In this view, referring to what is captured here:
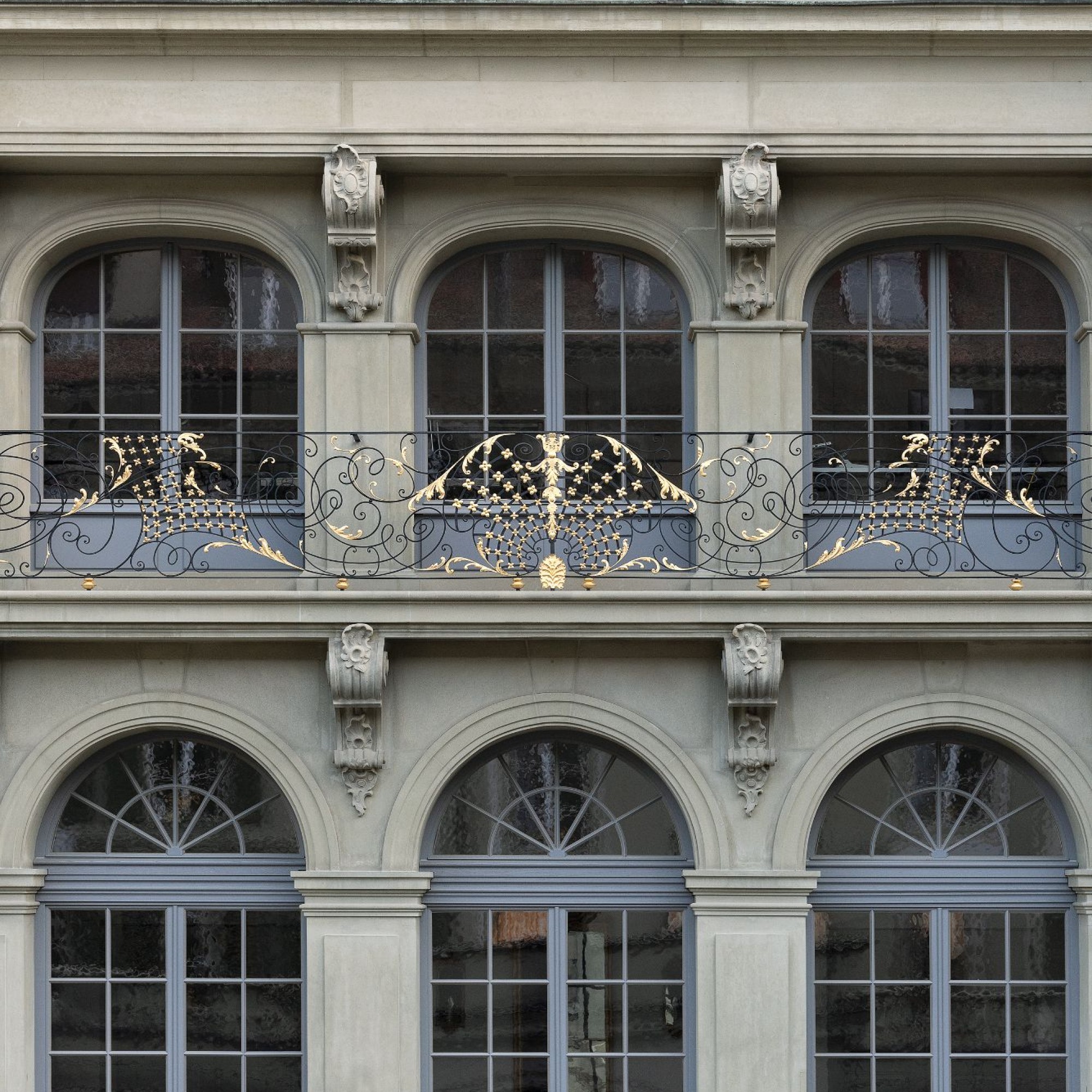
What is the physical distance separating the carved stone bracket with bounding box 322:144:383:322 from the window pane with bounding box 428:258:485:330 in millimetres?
541

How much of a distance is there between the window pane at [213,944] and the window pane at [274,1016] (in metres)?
0.21

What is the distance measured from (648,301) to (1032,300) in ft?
9.04

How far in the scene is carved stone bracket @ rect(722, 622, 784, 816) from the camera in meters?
11.5

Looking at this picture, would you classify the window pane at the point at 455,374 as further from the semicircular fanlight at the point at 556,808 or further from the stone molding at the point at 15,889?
the stone molding at the point at 15,889

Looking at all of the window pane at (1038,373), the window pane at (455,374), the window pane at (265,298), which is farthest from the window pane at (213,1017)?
the window pane at (1038,373)

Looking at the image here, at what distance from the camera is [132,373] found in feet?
40.9

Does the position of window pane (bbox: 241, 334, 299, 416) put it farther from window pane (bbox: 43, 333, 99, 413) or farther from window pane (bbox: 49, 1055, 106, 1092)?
window pane (bbox: 49, 1055, 106, 1092)

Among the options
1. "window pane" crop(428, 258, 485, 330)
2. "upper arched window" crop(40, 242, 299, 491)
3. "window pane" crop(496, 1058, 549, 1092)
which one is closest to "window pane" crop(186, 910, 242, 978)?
"window pane" crop(496, 1058, 549, 1092)

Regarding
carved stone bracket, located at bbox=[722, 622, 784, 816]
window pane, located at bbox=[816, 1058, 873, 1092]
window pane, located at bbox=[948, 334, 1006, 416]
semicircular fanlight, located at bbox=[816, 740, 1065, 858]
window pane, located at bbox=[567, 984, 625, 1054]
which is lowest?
window pane, located at bbox=[816, 1058, 873, 1092]

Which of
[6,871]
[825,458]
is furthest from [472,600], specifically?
[6,871]

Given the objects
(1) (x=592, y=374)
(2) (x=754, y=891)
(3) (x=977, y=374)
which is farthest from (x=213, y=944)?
(3) (x=977, y=374)

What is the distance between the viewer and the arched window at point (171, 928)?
1202 cm

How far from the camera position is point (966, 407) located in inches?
488

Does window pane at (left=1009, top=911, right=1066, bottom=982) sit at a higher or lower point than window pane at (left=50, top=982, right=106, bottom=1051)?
higher
